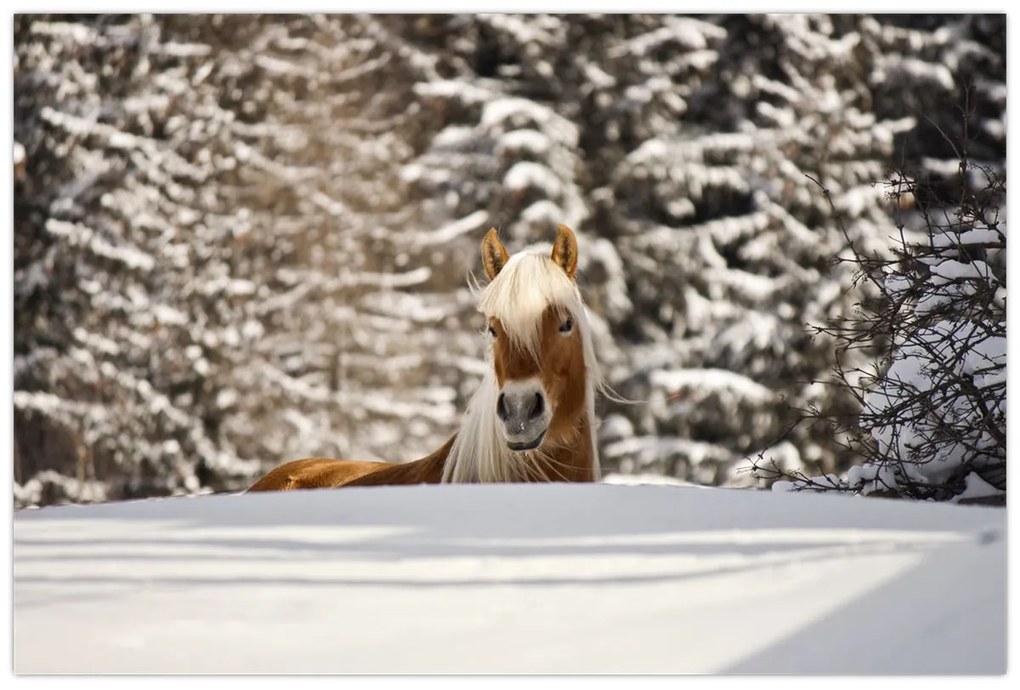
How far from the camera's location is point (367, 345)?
7512 millimetres

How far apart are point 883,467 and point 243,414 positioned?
459cm

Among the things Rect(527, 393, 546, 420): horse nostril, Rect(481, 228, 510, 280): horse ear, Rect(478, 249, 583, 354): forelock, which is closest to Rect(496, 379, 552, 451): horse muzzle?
Rect(527, 393, 546, 420): horse nostril

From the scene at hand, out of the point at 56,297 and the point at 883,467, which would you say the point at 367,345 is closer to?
the point at 56,297

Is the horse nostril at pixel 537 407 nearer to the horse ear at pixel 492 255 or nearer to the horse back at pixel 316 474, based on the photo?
the horse ear at pixel 492 255

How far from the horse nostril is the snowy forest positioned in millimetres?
3136

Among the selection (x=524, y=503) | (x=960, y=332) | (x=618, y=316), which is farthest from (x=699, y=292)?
(x=524, y=503)

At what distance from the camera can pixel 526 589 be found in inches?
85.2

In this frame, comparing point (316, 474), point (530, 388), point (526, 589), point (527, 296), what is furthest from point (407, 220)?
point (526, 589)

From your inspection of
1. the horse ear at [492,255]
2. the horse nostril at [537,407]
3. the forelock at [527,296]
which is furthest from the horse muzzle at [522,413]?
the horse ear at [492,255]

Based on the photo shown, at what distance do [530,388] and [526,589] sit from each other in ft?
4.08

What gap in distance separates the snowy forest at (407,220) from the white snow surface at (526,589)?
3.84 m

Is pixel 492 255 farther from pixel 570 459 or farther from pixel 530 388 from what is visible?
pixel 570 459

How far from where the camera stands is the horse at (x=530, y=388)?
338 centimetres

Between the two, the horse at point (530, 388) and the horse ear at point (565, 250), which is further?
the horse ear at point (565, 250)
